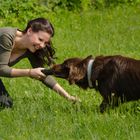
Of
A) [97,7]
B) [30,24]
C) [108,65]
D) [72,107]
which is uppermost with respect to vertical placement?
[30,24]

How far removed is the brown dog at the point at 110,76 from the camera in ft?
20.8

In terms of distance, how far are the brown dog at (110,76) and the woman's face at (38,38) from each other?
1.02ft

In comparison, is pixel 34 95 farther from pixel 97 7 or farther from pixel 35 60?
pixel 97 7

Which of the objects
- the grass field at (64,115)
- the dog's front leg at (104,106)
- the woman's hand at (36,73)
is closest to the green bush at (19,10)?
the grass field at (64,115)

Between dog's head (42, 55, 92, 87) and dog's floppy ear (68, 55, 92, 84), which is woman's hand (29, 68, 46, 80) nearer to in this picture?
dog's head (42, 55, 92, 87)

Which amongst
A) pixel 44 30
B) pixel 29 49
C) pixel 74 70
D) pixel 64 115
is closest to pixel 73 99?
pixel 74 70

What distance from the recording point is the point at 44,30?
252 inches

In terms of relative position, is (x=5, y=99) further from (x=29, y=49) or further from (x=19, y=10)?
(x=19, y=10)

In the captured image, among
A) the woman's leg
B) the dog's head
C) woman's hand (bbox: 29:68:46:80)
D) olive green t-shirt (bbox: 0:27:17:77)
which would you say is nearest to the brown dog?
the dog's head

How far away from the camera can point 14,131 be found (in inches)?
223

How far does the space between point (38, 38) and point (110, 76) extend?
899 millimetres

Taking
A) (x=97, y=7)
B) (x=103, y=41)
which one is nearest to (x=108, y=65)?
(x=103, y=41)

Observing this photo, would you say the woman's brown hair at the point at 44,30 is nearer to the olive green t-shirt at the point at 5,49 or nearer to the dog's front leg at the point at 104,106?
the olive green t-shirt at the point at 5,49

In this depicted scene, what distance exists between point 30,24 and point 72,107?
40.9 inches
